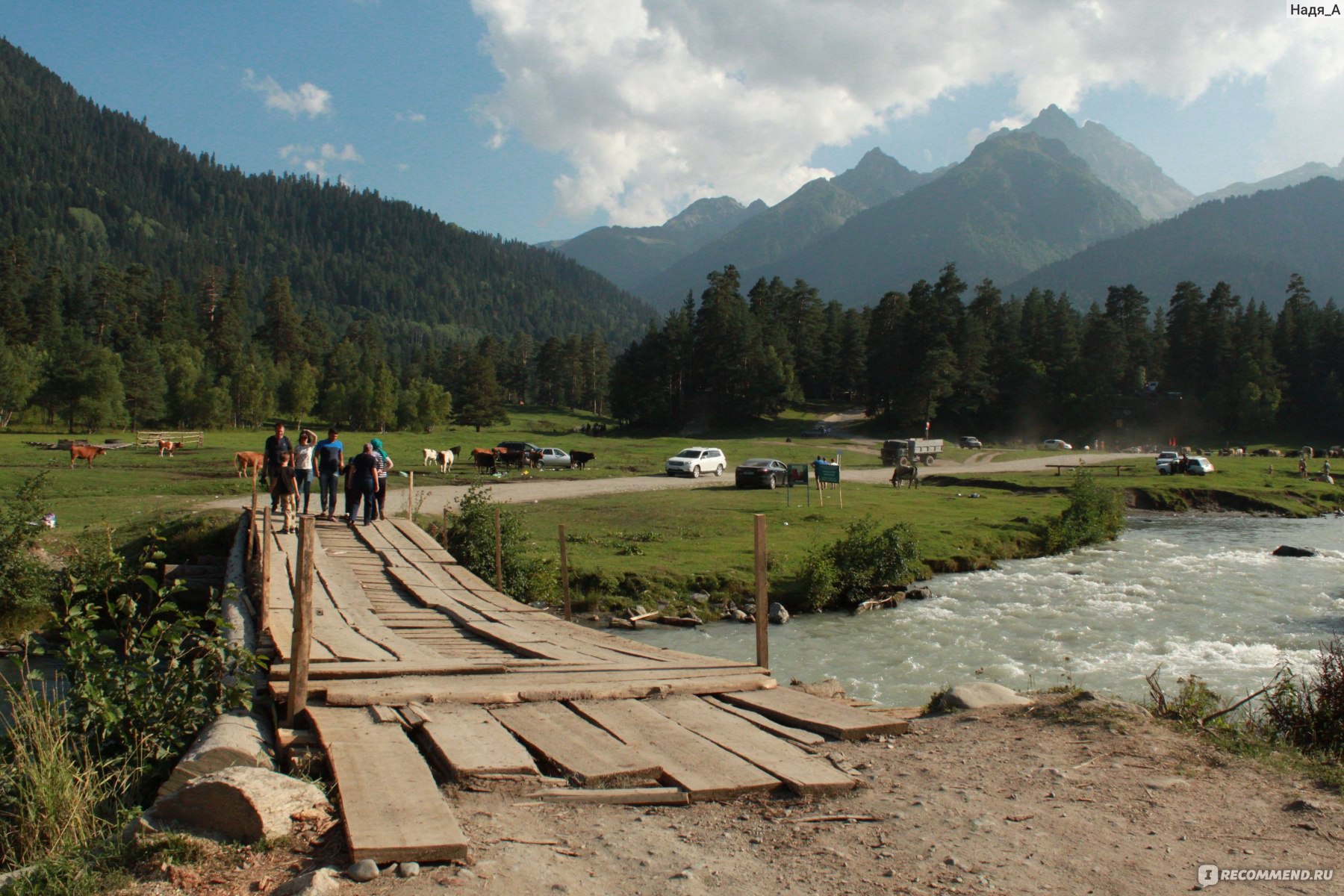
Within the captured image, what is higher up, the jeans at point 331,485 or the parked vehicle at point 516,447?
the parked vehicle at point 516,447

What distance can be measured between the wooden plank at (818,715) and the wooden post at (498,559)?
963cm

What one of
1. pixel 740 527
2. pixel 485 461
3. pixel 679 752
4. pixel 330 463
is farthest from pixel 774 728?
pixel 485 461

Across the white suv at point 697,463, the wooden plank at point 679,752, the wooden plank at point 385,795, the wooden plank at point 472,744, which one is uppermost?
the white suv at point 697,463

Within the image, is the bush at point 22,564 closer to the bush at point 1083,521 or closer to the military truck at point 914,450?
the bush at point 1083,521

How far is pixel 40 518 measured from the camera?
21797 mm

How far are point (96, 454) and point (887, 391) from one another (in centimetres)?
7466

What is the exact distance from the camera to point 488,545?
837 inches

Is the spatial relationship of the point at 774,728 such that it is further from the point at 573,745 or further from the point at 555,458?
the point at 555,458

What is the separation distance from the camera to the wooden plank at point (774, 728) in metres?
7.34

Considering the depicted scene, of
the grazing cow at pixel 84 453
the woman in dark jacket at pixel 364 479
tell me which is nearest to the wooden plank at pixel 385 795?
the woman in dark jacket at pixel 364 479

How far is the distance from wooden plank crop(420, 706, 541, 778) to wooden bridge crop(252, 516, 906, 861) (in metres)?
0.02

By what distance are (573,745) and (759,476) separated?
120ft

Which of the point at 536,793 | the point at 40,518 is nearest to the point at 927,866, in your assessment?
the point at 536,793

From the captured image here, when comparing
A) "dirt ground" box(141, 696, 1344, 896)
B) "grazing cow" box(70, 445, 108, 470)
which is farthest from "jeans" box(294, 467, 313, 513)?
"grazing cow" box(70, 445, 108, 470)
